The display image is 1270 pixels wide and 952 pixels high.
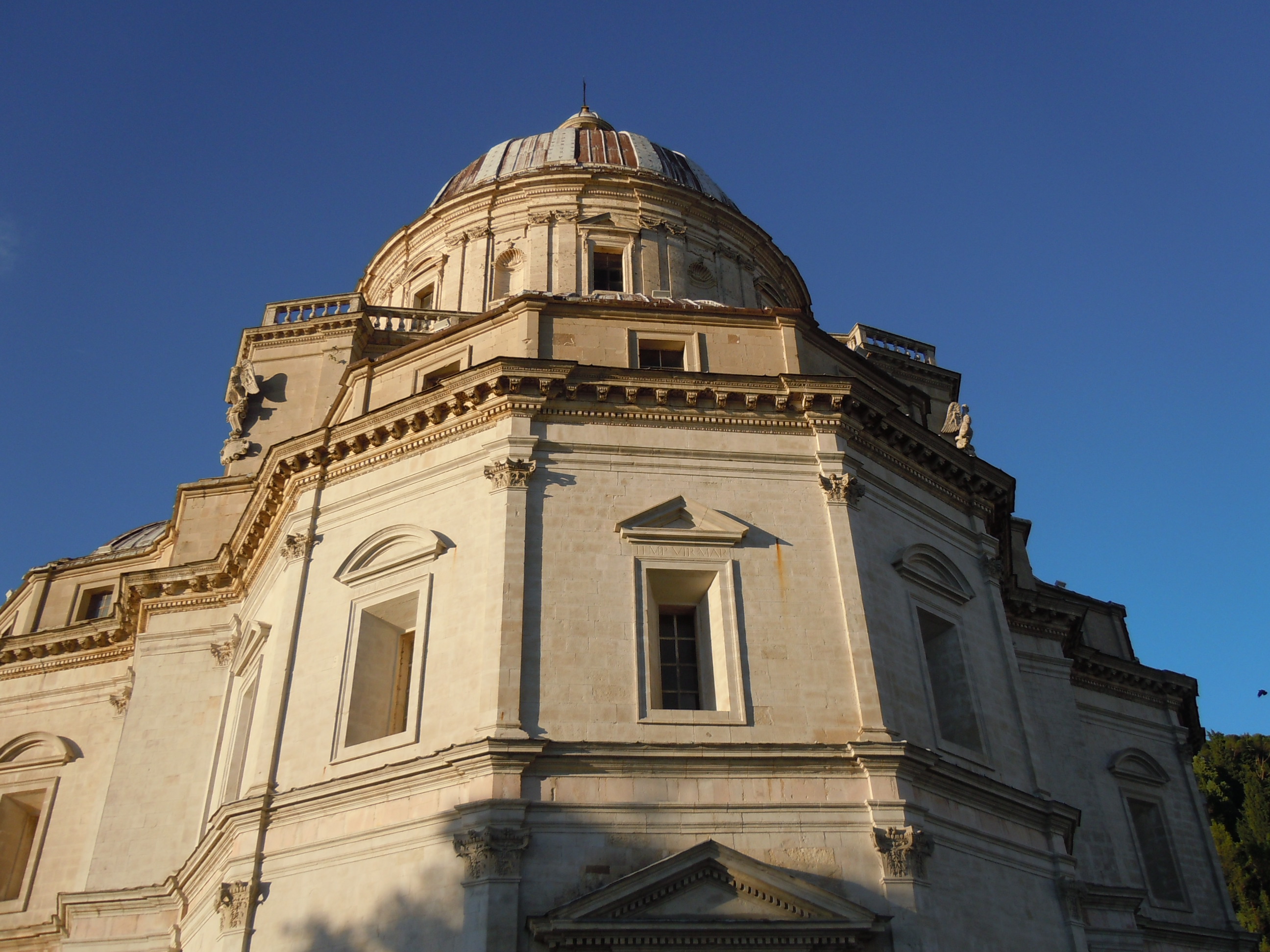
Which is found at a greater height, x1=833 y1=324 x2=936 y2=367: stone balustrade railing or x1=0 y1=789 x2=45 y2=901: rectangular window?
x1=833 y1=324 x2=936 y2=367: stone balustrade railing

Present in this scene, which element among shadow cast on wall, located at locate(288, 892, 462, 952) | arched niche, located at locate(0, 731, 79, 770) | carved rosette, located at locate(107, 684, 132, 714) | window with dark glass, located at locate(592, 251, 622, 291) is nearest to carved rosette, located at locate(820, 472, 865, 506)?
shadow cast on wall, located at locate(288, 892, 462, 952)

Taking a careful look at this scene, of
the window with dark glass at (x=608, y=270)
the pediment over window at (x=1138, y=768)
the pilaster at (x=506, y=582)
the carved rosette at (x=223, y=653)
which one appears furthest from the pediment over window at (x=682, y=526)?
the pediment over window at (x=1138, y=768)

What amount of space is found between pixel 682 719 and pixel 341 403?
10.7 meters

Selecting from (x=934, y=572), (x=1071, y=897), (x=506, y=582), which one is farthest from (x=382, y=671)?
(x=1071, y=897)

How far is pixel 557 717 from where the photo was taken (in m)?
16.8

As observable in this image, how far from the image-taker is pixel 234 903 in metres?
17.4

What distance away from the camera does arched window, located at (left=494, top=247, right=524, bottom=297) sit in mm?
33250

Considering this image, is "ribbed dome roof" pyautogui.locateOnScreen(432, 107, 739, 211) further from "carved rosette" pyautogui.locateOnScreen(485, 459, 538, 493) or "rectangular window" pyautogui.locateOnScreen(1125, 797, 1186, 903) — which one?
"rectangular window" pyautogui.locateOnScreen(1125, 797, 1186, 903)

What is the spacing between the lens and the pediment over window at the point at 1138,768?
29297mm

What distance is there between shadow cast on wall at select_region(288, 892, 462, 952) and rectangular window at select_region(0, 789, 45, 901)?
12690 millimetres

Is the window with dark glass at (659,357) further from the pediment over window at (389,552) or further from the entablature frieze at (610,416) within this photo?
the pediment over window at (389,552)

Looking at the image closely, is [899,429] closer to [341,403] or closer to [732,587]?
[732,587]

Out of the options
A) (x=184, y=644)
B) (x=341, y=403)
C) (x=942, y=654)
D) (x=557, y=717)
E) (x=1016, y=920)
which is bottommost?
(x=1016, y=920)

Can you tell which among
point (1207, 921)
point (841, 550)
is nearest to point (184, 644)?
point (841, 550)
